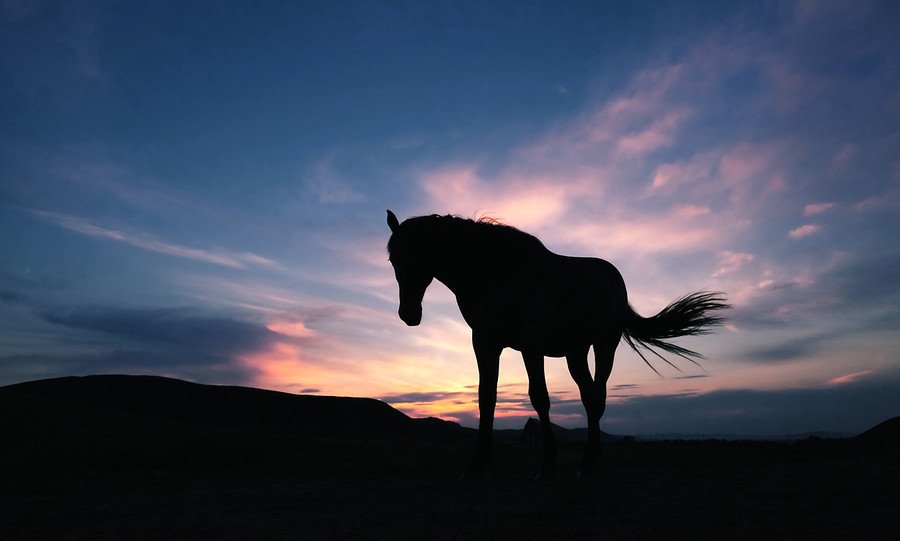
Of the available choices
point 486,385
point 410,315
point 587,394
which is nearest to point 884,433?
point 587,394

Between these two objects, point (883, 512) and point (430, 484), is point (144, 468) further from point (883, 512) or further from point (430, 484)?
point (883, 512)

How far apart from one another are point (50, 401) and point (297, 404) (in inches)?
678

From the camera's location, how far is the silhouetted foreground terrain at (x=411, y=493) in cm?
437

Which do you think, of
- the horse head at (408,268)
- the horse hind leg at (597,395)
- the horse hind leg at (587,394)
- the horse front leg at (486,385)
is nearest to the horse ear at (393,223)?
the horse head at (408,268)

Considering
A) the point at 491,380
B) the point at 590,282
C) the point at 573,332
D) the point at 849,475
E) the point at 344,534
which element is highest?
the point at 590,282

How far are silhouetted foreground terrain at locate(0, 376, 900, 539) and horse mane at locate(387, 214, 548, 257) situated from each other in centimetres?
286

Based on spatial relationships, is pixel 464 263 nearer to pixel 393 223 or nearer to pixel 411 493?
pixel 393 223

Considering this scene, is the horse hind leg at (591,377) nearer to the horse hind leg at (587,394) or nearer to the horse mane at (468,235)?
the horse hind leg at (587,394)

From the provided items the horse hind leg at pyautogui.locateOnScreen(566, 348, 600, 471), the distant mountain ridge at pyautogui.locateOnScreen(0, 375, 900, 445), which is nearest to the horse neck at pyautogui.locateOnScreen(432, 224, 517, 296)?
the horse hind leg at pyautogui.locateOnScreen(566, 348, 600, 471)

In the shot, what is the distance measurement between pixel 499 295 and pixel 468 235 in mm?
872

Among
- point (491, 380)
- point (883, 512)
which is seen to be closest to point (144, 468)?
point (491, 380)

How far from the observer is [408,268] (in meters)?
7.22

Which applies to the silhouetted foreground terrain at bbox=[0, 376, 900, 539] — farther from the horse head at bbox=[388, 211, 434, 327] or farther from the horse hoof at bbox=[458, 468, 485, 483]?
the horse head at bbox=[388, 211, 434, 327]

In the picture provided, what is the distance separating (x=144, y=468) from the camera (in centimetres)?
860
